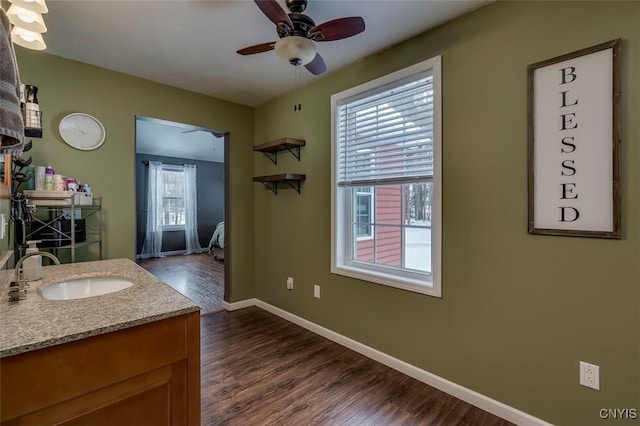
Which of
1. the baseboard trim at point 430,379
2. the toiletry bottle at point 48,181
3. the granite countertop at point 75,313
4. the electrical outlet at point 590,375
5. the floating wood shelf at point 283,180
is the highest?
the floating wood shelf at point 283,180

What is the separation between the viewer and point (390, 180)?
2359 millimetres

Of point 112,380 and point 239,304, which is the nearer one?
point 112,380

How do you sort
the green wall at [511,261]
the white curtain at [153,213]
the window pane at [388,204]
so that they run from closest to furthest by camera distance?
the green wall at [511,261]
the window pane at [388,204]
the white curtain at [153,213]

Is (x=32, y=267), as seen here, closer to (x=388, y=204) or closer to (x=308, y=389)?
(x=308, y=389)

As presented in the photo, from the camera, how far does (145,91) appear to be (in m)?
2.94

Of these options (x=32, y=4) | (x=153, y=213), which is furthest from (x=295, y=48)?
(x=153, y=213)

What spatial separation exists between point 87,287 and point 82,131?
1622mm

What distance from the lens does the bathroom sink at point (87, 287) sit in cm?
157

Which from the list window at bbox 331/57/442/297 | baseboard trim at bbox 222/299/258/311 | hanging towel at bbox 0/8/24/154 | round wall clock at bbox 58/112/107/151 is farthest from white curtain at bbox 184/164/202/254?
hanging towel at bbox 0/8/24/154

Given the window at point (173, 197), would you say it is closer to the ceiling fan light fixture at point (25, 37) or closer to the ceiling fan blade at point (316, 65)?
the ceiling fan light fixture at point (25, 37)

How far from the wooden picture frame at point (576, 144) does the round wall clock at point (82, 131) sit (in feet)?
10.8

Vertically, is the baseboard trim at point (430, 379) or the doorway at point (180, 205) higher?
the doorway at point (180, 205)

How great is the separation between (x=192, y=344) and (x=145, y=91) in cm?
272

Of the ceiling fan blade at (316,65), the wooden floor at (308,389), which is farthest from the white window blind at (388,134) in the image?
A: the wooden floor at (308,389)
